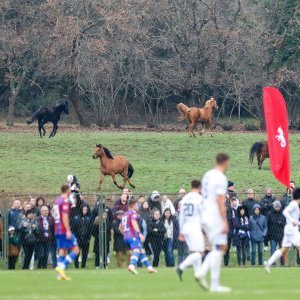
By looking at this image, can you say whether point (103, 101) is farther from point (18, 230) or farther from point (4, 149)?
point (18, 230)

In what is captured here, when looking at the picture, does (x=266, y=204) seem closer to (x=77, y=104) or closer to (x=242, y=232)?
(x=242, y=232)

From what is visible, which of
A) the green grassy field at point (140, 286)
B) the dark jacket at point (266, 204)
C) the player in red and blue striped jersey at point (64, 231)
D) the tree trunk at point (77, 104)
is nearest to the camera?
the green grassy field at point (140, 286)

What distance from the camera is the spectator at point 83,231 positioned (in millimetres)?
31000

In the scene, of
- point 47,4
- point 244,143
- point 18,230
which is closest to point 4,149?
point 244,143

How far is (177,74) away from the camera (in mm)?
68688

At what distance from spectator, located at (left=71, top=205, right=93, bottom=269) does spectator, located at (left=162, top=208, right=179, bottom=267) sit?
6.35 feet

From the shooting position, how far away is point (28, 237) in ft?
99.5

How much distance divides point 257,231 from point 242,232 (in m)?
0.40

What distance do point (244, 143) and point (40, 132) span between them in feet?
29.9

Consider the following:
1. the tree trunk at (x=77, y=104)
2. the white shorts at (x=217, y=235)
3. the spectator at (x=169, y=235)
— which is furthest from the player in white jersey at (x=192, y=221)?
the tree trunk at (x=77, y=104)

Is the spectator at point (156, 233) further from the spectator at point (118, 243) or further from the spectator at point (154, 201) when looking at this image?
the spectator at point (154, 201)

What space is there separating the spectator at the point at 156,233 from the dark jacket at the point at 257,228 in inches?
89.8

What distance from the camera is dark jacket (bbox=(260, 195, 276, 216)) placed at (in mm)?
32253

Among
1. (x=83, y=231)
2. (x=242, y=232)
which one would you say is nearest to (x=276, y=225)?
(x=242, y=232)
